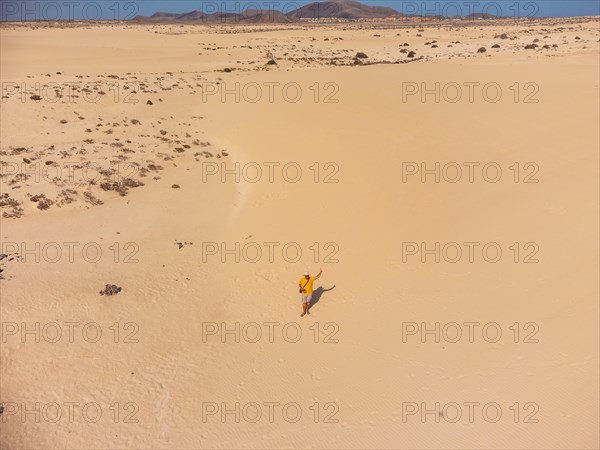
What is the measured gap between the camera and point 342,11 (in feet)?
479

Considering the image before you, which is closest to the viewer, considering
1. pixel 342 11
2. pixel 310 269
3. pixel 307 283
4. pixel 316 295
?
pixel 307 283

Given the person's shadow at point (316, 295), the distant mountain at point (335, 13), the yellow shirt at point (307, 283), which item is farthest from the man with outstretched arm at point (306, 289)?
the distant mountain at point (335, 13)

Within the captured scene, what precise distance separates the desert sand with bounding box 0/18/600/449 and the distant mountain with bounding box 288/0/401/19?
135m

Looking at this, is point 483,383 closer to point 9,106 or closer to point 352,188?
point 352,188

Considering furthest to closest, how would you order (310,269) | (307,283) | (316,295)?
1. (310,269)
2. (316,295)
3. (307,283)

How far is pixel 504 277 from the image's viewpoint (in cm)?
979

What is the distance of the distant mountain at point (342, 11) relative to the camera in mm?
143500

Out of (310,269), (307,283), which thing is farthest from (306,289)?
(310,269)

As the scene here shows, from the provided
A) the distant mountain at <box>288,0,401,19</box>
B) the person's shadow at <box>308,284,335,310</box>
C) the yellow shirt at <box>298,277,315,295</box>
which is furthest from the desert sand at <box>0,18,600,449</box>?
the distant mountain at <box>288,0,401,19</box>

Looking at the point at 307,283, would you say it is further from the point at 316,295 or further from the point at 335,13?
the point at 335,13

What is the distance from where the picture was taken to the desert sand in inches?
284

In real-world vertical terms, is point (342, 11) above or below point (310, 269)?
above

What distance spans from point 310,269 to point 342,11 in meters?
154

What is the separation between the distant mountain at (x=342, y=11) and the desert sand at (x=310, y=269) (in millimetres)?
134969
